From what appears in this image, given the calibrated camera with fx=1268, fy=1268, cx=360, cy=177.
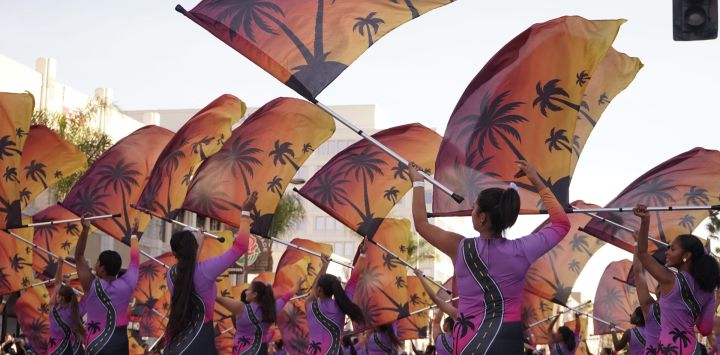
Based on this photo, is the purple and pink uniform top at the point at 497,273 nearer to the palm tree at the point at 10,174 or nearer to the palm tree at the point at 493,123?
the palm tree at the point at 493,123

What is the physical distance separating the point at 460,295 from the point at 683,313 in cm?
298

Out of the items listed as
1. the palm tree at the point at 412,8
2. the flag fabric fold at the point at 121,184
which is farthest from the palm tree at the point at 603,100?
the flag fabric fold at the point at 121,184

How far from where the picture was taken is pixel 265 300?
606 inches

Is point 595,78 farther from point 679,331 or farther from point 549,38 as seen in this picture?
point 679,331

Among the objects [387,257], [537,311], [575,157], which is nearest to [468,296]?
[575,157]

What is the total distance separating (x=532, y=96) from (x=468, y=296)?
222 inches

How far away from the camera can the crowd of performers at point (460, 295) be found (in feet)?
23.5

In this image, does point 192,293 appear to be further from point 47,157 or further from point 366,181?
point 47,157

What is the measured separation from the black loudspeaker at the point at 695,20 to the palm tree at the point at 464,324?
4.15 metres

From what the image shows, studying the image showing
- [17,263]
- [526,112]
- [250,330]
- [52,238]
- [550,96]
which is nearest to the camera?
[526,112]

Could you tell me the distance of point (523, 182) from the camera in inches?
476

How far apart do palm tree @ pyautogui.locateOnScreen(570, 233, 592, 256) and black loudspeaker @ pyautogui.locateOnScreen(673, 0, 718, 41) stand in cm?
1151

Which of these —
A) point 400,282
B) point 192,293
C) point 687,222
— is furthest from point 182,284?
point 400,282

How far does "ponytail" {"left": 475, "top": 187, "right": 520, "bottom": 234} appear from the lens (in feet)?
23.1
